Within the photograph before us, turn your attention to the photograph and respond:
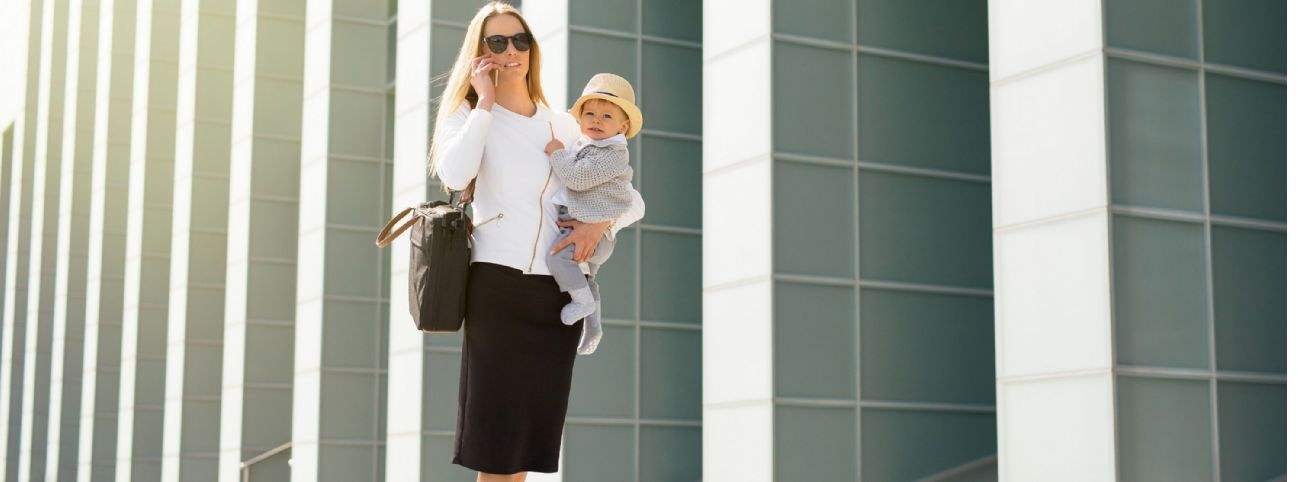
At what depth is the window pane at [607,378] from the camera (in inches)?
688

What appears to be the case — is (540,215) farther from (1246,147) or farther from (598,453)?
(598,453)

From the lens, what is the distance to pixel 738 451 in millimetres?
14250

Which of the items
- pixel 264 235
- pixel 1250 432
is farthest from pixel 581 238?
pixel 264 235

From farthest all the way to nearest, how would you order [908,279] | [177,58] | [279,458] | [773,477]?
1. [177,58]
2. [279,458]
3. [908,279]
4. [773,477]

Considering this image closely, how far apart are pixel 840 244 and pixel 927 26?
259 centimetres

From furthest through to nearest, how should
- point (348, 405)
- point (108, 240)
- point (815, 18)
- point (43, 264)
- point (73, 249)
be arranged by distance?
1. point (43, 264)
2. point (73, 249)
3. point (108, 240)
4. point (348, 405)
5. point (815, 18)

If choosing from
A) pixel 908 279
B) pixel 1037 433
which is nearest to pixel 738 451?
pixel 908 279

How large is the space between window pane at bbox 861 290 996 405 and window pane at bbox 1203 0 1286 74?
3968mm

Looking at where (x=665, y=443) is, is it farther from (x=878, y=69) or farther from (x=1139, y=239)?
(x=1139, y=239)

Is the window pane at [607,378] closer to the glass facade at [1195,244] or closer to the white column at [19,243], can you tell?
the glass facade at [1195,244]

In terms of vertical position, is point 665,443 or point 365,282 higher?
point 365,282

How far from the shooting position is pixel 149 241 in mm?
33219

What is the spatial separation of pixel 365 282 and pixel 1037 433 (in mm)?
13314

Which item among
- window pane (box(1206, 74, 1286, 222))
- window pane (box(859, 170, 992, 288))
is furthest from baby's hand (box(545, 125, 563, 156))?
window pane (box(859, 170, 992, 288))
